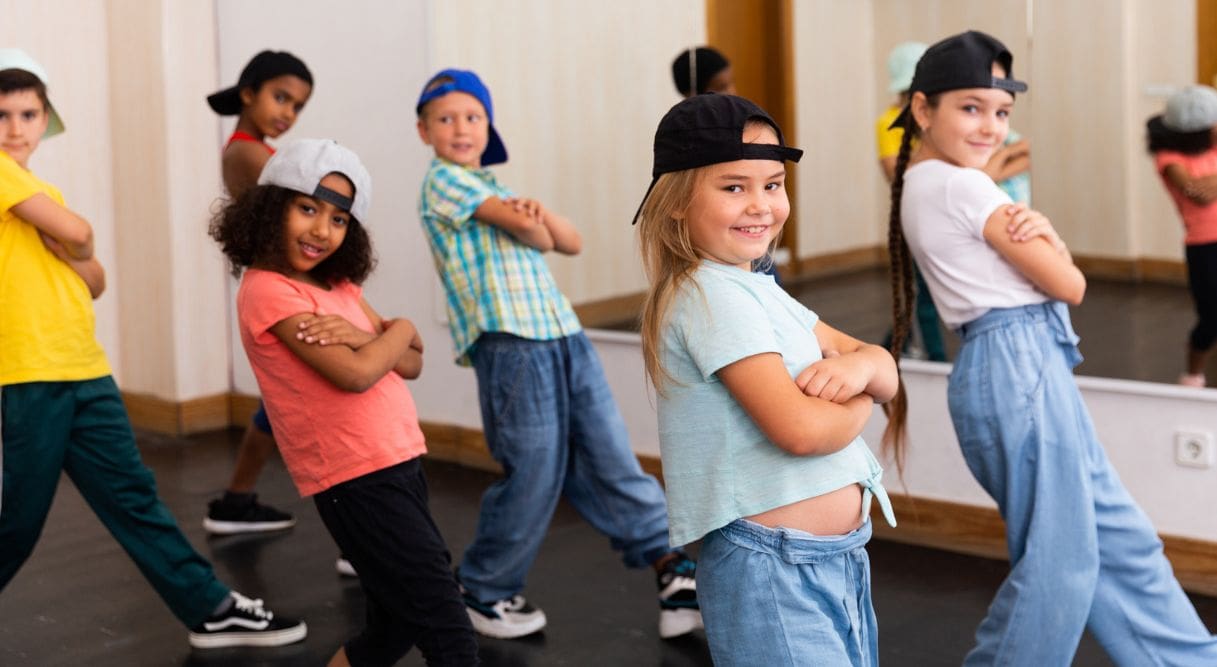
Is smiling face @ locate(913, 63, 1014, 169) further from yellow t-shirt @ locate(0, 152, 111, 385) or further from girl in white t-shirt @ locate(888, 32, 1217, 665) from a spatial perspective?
yellow t-shirt @ locate(0, 152, 111, 385)

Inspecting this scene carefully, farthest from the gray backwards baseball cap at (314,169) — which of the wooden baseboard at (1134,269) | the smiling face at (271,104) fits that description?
the wooden baseboard at (1134,269)

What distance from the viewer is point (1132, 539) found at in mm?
2814

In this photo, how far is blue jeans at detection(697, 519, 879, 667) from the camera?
2.07m

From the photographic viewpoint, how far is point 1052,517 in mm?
2732

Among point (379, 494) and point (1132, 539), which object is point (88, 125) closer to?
point (379, 494)

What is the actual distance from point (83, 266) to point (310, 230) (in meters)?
0.90

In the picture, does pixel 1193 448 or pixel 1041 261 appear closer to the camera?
pixel 1041 261

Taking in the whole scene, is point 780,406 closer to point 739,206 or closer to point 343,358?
point 739,206

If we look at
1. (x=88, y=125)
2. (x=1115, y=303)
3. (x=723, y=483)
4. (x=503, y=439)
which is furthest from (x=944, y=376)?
(x=88, y=125)

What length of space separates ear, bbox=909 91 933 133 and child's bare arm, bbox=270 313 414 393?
3.64 feet

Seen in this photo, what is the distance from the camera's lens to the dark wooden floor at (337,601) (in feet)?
11.7

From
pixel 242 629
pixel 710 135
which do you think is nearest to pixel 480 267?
pixel 242 629

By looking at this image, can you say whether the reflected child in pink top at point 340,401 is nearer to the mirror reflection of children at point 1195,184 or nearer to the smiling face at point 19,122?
the smiling face at point 19,122

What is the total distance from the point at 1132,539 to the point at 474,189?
1676 mm
